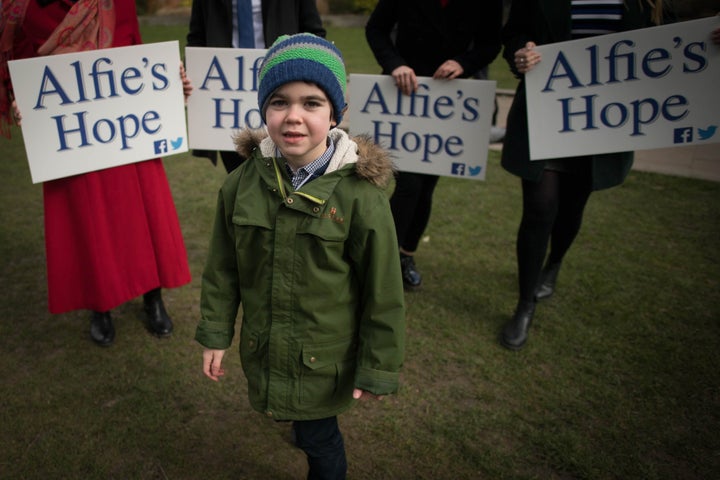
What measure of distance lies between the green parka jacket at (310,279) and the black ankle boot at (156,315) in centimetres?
135

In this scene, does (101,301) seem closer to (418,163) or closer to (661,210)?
(418,163)

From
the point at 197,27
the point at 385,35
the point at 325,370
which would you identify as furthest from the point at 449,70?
the point at 325,370

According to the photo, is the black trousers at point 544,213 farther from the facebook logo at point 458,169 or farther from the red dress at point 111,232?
the red dress at point 111,232

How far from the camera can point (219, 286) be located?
64.6 inches

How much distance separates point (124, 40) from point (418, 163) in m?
1.56

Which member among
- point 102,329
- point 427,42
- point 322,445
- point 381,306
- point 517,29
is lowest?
point 102,329

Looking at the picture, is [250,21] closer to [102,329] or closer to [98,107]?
[98,107]

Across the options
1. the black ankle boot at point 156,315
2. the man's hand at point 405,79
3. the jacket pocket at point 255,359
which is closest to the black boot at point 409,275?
the man's hand at point 405,79

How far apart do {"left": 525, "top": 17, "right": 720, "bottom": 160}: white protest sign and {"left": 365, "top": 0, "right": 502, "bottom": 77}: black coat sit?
1.45 ft

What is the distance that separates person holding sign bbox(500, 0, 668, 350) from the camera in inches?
92.3

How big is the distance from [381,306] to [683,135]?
1.74 m

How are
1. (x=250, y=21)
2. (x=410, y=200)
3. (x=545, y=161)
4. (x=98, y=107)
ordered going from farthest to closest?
1. (x=410, y=200)
2. (x=250, y=21)
3. (x=545, y=161)
4. (x=98, y=107)

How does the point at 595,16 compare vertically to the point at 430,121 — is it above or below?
above

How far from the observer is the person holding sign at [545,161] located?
2344mm
